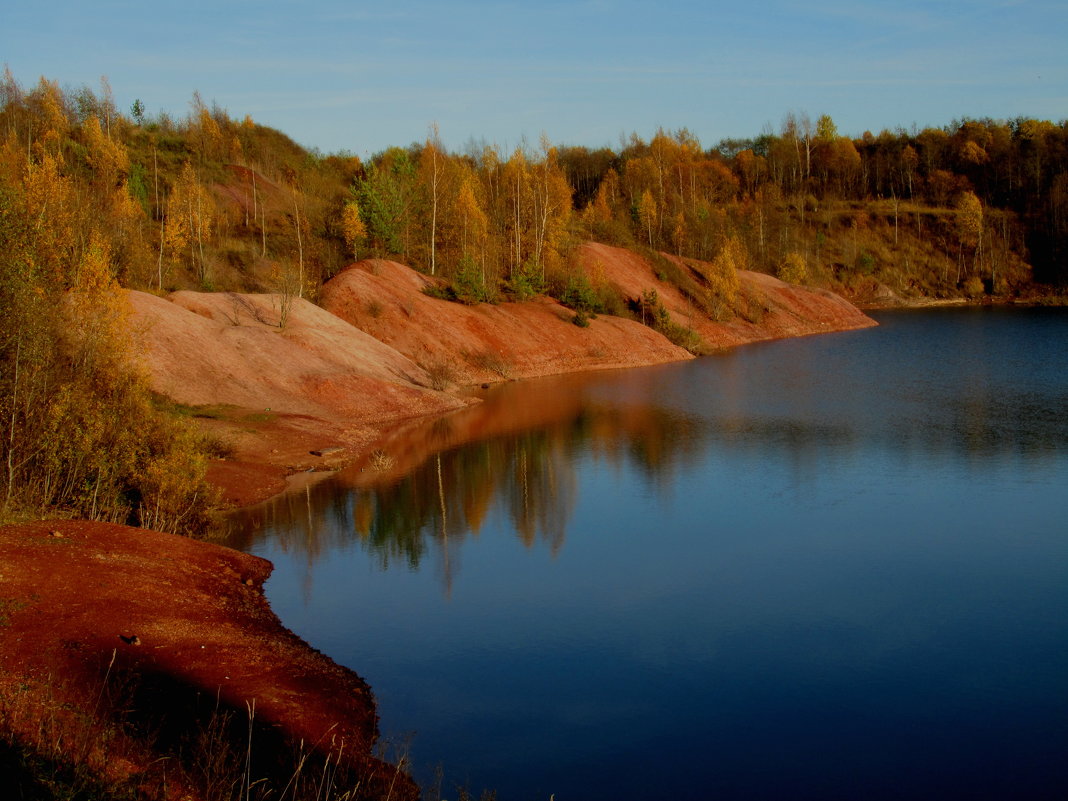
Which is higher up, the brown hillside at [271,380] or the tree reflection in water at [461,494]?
the brown hillside at [271,380]

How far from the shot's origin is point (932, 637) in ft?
55.7

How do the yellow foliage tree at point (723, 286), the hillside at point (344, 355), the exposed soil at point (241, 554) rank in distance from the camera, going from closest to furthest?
the exposed soil at point (241, 554) → the hillside at point (344, 355) → the yellow foliage tree at point (723, 286)

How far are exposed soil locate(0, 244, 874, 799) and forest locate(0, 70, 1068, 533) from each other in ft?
6.72

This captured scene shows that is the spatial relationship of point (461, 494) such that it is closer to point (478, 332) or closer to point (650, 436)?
point (650, 436)

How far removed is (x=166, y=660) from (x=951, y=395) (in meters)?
37.8

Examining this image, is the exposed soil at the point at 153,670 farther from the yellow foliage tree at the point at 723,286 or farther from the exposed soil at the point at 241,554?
the yellow foliage tree at the point at 723,286

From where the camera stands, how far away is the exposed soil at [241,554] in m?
12.5

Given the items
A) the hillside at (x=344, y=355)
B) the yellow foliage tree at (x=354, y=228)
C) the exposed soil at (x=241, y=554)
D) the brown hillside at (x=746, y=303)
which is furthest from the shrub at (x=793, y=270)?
the yellow foliage tree at (x=354, y=228)

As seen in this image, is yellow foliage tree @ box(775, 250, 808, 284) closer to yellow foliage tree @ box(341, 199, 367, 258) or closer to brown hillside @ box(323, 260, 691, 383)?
brown hillside @ box(323, 260, 691, 383)

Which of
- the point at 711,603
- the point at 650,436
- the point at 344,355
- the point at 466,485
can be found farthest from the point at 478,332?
the point at 711,603

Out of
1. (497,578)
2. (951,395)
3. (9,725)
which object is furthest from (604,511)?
(951,395)

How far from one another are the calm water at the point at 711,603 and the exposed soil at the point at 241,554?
5.09ft

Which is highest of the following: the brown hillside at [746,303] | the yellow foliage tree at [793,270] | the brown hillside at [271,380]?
the yellow foliage tree at [793,270]

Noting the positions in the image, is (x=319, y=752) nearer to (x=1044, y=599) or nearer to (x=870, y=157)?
(x=1044, y=599)
